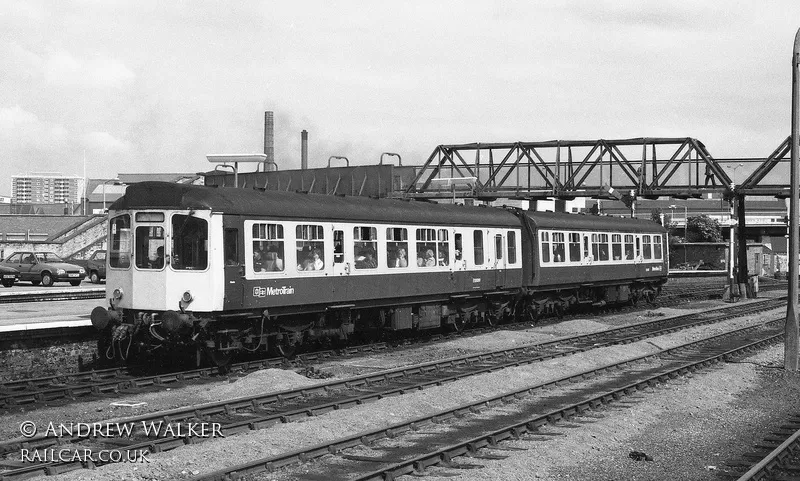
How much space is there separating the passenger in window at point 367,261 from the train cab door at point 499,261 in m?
6.09

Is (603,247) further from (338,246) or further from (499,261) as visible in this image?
(338,246)

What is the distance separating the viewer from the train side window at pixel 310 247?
18.3 meters

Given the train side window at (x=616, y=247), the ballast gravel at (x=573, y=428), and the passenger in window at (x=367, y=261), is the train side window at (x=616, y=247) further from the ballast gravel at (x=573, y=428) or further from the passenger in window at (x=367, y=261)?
the passenger in window at (x=367, y=261)

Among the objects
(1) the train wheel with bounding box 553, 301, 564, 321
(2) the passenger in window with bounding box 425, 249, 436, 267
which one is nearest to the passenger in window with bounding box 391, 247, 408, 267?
(2) the passenger in window with bounding box 425, 249, 436, 267

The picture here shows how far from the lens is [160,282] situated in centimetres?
1650

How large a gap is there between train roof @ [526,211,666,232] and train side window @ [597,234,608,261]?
1.07 feet

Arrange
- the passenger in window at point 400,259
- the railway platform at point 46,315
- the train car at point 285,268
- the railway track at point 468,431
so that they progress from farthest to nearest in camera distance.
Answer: the passenger in window at point 400,259 → the railway platform at point 46,315 → the train car at point 285,268 → the railway track at point 468,431

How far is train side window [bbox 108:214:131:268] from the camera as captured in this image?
17156 millimetres

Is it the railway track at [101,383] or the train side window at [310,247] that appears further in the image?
the train side window at [310,247]

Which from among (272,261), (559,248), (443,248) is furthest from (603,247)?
(272,261)

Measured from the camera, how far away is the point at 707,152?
37938 millimetres

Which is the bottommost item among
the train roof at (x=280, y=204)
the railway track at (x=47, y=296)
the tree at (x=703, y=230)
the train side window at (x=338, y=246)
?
the railway track at (x=47, y=296)

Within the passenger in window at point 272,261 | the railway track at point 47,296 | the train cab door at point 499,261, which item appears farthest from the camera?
the railway track at point 47,296

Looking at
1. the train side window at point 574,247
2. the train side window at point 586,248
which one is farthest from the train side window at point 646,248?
the train side window at point 574,247
